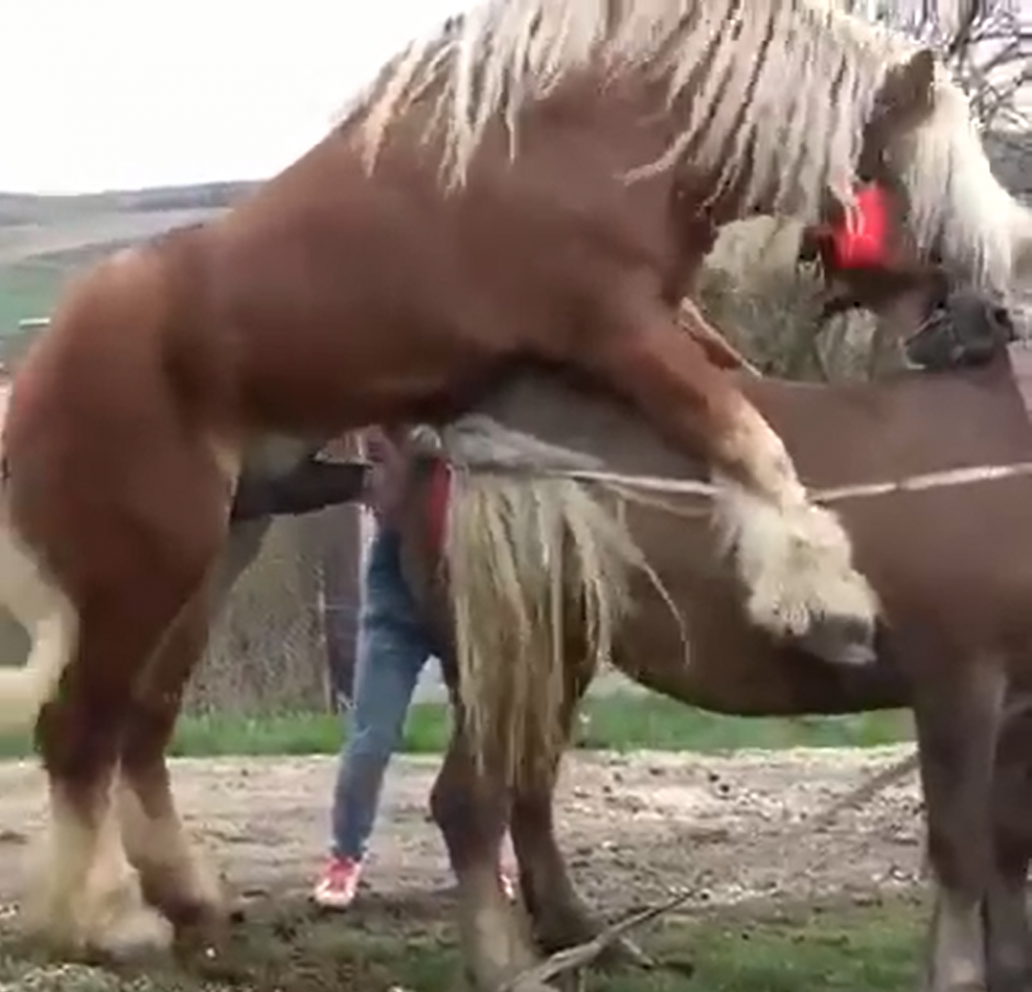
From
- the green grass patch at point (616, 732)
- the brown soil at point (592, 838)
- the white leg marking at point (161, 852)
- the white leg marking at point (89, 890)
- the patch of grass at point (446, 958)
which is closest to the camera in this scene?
the white leg marking at point (89, 890)

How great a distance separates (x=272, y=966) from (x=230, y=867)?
95 centimetres

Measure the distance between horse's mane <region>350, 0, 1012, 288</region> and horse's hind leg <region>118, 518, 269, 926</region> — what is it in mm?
928

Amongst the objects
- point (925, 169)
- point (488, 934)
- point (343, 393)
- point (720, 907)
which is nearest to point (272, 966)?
point (488, 934)

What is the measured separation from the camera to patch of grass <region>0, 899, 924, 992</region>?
356 centimetres

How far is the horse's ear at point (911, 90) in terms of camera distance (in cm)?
308

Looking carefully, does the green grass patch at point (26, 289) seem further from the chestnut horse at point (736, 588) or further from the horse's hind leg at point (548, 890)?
the chestnut horse at point (736, 588)

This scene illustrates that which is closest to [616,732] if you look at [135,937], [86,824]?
[135,937]

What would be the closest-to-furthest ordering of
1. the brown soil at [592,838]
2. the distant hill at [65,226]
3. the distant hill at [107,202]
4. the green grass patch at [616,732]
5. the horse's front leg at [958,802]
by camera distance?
1. the horse's front leg at [958,802]
2. the brown soil at [592,838]
3. the green grass patch at [616,732]
4. the distant hill at [65,226]
5. the distant hill at [107,202]

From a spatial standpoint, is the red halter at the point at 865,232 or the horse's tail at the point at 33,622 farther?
the horse's tail at the point at 33,622

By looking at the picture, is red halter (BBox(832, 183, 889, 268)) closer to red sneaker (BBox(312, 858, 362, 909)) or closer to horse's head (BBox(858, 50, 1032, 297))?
horse's head (BBox(858, 50, 1032, 297))

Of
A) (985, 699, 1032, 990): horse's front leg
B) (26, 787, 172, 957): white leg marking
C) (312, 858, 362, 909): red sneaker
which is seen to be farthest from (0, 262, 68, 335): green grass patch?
(985, 699, 1032, 990): horse's front leg

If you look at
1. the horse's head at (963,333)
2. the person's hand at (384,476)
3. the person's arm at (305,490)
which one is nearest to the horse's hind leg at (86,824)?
the person's arm at (305,490)

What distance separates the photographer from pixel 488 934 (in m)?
3.38

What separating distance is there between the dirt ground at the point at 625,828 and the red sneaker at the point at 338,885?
0.06 metres
